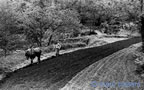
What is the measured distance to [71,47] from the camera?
27.0m

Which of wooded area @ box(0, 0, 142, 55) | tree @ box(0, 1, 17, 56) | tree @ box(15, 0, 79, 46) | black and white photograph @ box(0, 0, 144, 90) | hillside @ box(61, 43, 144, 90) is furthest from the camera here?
tree @ box(15, 0, 79, 46)

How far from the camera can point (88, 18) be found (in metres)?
41.1

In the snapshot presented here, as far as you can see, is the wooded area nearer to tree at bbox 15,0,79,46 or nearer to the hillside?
tree at bbox 15,0,79,46

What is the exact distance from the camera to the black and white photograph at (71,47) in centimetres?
970

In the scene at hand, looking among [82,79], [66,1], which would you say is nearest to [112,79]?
[82,79]

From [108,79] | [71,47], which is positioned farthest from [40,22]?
[108,79]

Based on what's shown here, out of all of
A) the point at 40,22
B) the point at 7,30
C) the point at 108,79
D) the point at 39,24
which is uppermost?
the point at 40,22

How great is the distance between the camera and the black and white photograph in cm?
970

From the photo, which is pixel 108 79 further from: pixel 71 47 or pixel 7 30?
pixel 7 30

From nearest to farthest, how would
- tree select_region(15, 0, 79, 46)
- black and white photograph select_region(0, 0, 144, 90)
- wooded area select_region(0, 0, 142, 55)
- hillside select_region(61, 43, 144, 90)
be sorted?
hillside select_region(61, 43, 144, 90) < black and white photograph select_region(0, 0, 144, 90) < wooded area select_region(0, 0, 142, 55) < tree select_region(15, 0, 79, 46)

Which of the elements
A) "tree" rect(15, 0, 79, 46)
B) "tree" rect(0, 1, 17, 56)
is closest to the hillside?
"tree" rect(15, 0, 79, 46)

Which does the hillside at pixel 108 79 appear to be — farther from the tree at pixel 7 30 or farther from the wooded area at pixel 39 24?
the tree at pixel 7 30

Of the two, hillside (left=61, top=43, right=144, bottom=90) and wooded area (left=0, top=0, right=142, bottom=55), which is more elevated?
wooded area (left=0, top=0, right=142, bottom=55)

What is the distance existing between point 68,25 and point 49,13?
4328 millimetres
